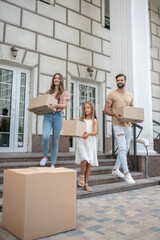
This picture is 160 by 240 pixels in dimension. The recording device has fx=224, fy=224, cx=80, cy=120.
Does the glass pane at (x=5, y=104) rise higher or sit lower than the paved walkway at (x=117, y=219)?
higher

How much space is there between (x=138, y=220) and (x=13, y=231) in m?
1.25

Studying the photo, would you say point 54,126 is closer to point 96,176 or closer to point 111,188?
point 96,176

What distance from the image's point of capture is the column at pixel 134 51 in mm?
5509

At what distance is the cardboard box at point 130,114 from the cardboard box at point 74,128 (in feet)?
2.94

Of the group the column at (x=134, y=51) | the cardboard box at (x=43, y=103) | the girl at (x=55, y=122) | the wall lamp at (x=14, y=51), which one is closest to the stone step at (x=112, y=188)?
the girl at (x=55, y=122)

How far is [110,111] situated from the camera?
396 centimetres

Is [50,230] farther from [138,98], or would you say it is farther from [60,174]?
[138,98]

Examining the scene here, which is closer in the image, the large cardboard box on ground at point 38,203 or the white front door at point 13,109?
the large cardboard box on ground at point 38,203

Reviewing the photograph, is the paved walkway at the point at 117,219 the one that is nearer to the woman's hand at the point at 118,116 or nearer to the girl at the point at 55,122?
the girl at the point at 55,122

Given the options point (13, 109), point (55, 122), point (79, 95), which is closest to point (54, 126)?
point (55, 122)

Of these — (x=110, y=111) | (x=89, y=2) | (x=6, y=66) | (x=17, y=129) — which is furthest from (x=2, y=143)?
(x=89, y=2)

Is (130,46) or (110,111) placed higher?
(130,46)

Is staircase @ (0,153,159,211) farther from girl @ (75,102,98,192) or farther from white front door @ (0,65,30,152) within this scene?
white front door @ (0,65,30,152)

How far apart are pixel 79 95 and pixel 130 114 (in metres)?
3.57
